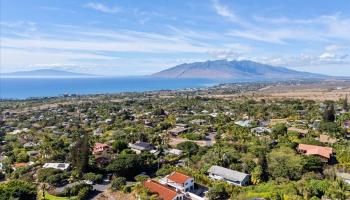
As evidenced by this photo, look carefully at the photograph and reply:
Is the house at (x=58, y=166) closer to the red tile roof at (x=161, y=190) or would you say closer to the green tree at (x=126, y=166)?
the green tree at (x=126, y=166)

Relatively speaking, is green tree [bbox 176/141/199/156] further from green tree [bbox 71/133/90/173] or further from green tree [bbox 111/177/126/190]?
green tree [bbox 71/133/90/173]

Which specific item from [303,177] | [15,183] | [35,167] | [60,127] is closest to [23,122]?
[60,127]

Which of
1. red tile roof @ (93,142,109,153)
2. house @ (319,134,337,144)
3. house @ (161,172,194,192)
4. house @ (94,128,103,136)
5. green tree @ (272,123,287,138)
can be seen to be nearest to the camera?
house @ (161,172,194,192)

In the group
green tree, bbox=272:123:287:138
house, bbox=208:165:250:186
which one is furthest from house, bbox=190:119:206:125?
house, bbox=208:165:250:186

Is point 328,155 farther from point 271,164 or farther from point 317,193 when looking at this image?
point 317,193

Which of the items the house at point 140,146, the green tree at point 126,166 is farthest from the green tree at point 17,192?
the house at point 140,146

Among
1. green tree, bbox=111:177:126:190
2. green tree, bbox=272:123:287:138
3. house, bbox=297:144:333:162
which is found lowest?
green tree, bbox=111:177:126:190

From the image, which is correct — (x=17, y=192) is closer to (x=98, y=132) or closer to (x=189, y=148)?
(x=189, y=148)
